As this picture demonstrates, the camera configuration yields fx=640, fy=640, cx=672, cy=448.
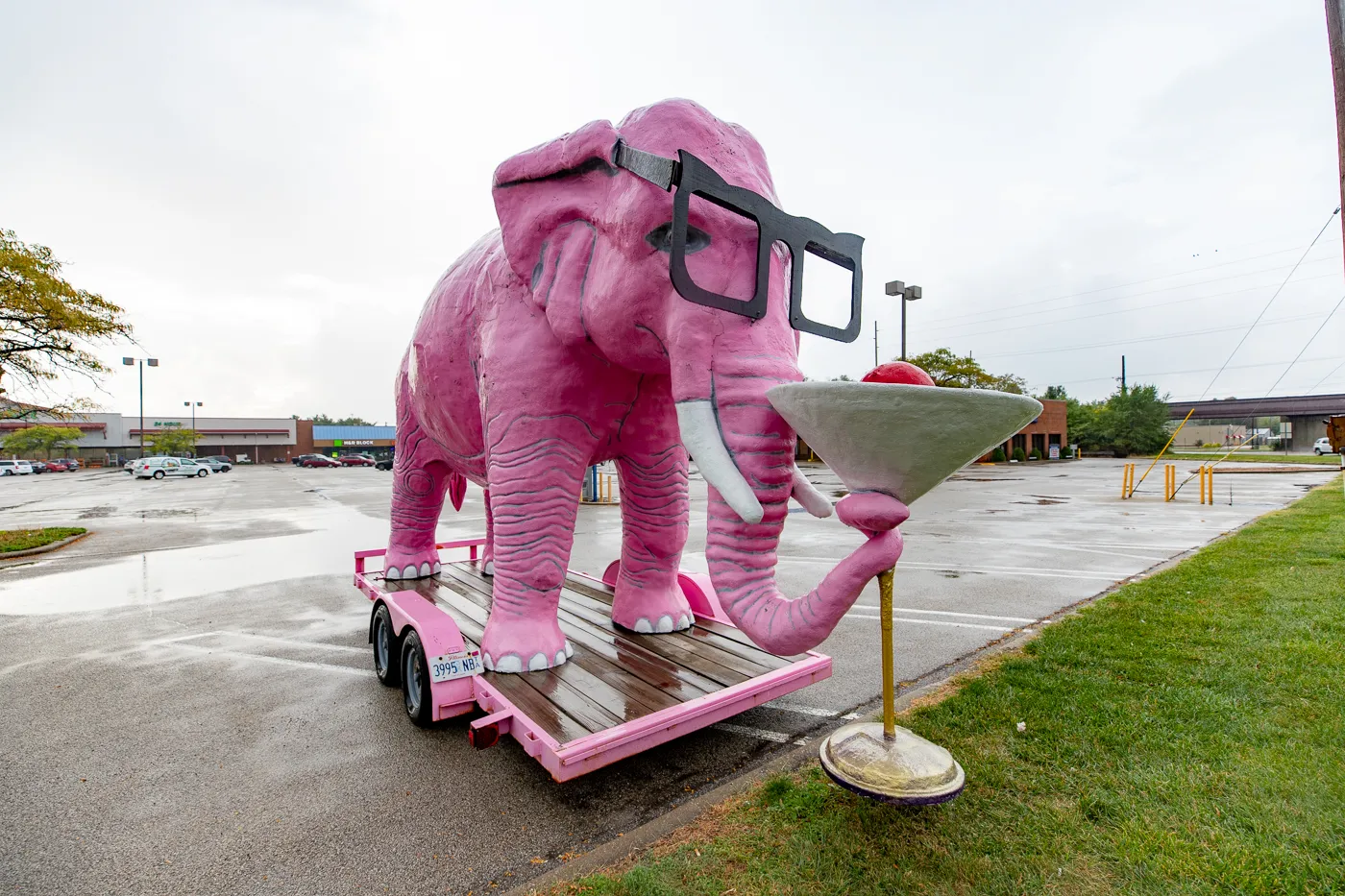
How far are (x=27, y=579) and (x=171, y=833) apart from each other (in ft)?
25.7

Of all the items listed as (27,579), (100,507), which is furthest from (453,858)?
(100,507)

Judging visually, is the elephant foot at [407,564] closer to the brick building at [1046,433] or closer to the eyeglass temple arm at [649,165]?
the eyeglass temple arm at [649,165]

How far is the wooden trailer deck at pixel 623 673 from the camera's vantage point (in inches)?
109

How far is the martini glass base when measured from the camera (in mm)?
2236

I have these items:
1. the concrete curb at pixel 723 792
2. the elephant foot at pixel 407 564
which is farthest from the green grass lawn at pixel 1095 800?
the elephant foot at pixel 407 564

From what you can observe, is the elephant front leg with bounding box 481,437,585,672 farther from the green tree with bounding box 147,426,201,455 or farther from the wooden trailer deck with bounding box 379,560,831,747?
the green tree with bounding box 147,426,201,455

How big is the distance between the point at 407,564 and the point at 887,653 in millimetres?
4161

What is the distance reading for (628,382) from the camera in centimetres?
337

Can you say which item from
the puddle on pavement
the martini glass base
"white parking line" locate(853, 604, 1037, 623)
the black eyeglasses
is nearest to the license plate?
the martini glass base

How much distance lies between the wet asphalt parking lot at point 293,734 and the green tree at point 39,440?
196 ft

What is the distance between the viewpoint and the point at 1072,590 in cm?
657

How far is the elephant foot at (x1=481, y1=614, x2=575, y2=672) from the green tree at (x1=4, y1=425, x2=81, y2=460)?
68.3m

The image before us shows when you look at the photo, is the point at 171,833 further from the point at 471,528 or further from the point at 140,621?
the point at 471,528

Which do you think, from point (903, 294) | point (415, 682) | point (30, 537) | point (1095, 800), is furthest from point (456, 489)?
point (903, 294)
